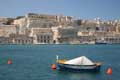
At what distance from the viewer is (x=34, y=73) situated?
33.7 m

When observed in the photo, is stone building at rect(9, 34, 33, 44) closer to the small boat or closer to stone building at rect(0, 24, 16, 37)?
stone building at rect(0, 24, 16, 37)

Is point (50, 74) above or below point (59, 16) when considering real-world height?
below

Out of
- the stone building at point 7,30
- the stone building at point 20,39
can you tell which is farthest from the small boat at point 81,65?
the stone building at point 7,30

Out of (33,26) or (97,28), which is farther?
(97,28)

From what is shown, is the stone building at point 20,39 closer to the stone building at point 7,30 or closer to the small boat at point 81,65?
the stone building at point 7,30

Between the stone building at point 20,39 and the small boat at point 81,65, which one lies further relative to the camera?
the stone building at point 20,39


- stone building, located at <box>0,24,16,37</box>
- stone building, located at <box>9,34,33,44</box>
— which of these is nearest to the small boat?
stone building, located at <box>9,34,33,44</box>

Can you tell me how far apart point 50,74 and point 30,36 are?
117060 mm

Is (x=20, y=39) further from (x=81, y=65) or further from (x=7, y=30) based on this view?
(x=81, y=65)

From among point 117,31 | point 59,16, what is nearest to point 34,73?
point 117,31

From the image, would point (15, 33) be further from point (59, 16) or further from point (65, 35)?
point (59, 16)

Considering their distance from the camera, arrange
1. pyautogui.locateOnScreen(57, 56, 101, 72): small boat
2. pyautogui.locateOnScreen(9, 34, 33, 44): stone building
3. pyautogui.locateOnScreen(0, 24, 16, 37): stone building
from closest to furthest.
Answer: pyautogui.locateOnScreen(57, 56, 101, 72): small boat
pyautogui.locateOnScreen(9, 34, 33, 44): stone building
pyautogui.locateOnScreen(0, 24, 16, 37): stone building

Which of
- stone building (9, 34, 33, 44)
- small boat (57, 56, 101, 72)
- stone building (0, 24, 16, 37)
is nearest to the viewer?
small boat (57, 56, 101, 72)

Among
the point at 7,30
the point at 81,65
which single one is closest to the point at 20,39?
the point at 7,30
